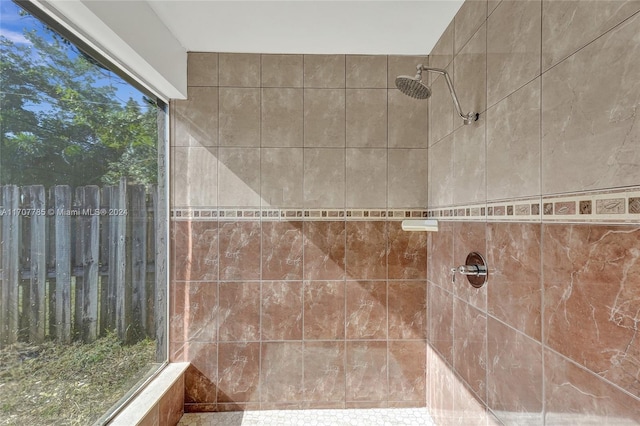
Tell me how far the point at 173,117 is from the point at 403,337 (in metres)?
2.12

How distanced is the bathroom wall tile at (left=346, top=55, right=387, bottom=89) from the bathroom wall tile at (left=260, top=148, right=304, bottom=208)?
608mm

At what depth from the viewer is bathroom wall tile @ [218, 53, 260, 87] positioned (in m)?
1.96

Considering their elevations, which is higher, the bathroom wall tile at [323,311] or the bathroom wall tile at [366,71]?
the bathroom wall tile at [366,71]

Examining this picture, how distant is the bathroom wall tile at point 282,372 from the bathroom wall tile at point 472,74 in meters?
1.72

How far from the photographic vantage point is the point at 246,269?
6.41 feet

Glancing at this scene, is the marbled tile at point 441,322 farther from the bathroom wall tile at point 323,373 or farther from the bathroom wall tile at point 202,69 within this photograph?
the bathroom wall tile at point 202,69

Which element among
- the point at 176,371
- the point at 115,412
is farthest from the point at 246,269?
the point at 115,412

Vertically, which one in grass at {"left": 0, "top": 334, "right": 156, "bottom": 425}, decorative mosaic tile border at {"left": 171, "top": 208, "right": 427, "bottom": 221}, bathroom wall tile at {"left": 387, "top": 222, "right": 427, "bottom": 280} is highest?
decorative mosaic tile border at {"left": 171, "top": 208, "right": 427, "bottom": 221}

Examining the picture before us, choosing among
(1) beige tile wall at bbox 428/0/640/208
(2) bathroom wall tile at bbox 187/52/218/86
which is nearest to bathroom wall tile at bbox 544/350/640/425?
(1) beige tile wall at bbox 428/0/640/208

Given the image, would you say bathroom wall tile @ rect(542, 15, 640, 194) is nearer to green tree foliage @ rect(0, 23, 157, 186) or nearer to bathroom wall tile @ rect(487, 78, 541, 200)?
bathroom wall tile @ rect(487, 78, 541, 200)

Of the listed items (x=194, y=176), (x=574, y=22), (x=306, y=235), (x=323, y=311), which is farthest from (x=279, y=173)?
(x=574, y=22)

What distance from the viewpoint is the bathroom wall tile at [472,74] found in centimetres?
132

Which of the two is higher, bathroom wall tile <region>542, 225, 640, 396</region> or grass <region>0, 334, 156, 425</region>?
bathroom wall tile <region>542, 225, 640, 396</region>

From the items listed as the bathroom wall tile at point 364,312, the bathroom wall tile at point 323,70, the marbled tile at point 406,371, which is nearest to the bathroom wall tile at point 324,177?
the bathroom wall tile at point 323,70
